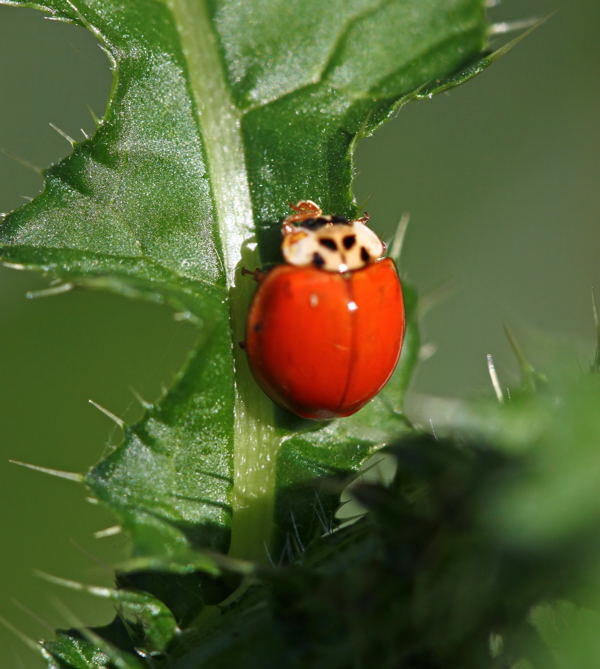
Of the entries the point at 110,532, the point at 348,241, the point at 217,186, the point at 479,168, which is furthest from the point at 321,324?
the point at 479,168

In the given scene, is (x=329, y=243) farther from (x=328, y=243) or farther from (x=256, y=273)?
(x=256, y=273)

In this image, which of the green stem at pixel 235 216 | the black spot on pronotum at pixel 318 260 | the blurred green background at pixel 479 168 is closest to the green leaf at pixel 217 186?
the green stem at pixel 235 216

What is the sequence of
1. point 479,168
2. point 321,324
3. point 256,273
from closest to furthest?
point 256,273
point 321,324
point 479,168

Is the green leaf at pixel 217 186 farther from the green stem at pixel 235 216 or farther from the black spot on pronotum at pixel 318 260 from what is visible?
the black spot on pronotum at pixel 318 260

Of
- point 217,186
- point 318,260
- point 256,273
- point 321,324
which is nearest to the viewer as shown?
point 217,186

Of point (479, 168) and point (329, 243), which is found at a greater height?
point (329, 243)

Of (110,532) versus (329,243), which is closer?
(110,532)

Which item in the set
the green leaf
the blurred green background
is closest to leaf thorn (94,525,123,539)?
the green leaf

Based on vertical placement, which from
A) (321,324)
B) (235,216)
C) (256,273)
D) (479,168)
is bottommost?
(479,168)
